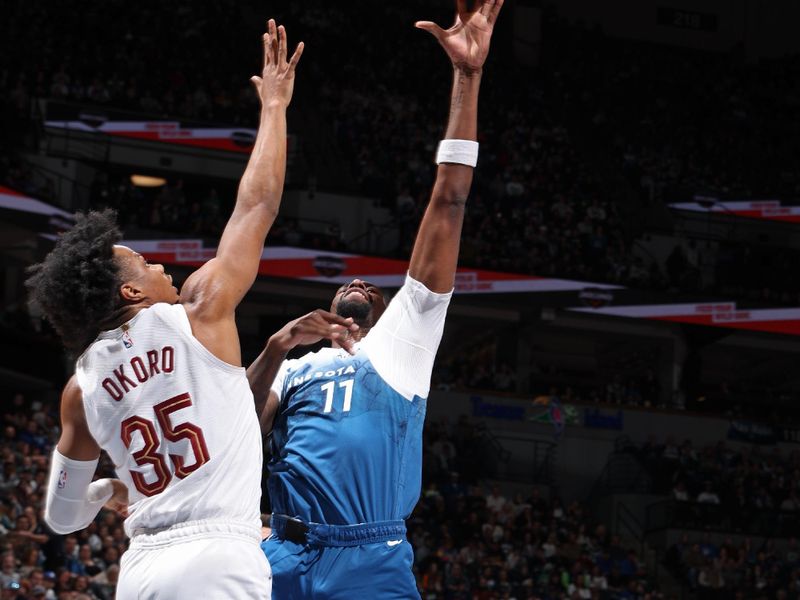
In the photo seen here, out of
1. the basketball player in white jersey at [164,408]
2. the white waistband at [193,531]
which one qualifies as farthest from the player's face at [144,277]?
the white waistband at [193,531]

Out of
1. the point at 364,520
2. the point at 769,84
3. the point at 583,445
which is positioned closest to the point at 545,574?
the point at 583,445

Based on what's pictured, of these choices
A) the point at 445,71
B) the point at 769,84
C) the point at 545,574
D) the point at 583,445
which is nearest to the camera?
the point at 545,574

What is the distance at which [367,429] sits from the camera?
3.98 metres

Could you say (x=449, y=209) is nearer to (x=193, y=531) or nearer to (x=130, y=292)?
(x=130, y=292)

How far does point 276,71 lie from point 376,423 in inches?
49.4

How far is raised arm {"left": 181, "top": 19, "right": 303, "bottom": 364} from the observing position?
3270 millimetres

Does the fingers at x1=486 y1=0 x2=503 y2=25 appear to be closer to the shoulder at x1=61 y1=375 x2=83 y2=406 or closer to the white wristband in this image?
the white wristband

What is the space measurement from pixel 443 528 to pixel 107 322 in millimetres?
16703

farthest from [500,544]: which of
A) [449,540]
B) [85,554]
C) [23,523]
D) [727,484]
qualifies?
[23,523]

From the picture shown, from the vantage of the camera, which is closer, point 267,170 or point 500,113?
point 267,170

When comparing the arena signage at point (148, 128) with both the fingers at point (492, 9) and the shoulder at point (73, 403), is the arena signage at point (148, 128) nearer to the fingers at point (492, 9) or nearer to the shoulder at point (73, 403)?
the fingers at point (492, 9)

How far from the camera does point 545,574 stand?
765 inches

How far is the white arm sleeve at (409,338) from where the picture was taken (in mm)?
3928

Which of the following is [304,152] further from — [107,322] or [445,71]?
[107,322]
